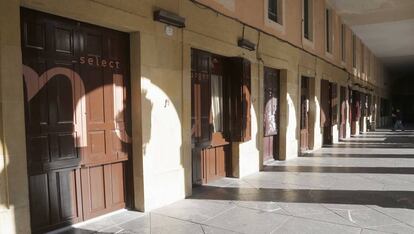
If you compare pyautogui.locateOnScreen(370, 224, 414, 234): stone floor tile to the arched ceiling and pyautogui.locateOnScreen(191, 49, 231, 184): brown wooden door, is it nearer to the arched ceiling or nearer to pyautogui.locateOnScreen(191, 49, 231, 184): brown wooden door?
pyautogui.locateOnScreen(191, 49, 231, 184): brown wooden door

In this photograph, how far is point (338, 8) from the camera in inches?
531

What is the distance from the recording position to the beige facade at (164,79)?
3.34 m

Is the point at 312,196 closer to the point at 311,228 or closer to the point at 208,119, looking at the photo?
the point at 311,228

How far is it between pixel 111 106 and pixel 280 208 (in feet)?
9.17

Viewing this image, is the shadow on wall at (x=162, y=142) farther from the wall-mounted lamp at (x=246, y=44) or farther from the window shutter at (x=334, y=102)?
the window shutter at (x=334, y=102)

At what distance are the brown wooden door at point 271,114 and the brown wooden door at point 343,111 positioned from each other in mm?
6841

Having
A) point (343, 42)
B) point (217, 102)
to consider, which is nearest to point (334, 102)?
point (343, 42)

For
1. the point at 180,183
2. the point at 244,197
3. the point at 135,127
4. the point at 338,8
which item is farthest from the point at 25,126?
the point at 338,8

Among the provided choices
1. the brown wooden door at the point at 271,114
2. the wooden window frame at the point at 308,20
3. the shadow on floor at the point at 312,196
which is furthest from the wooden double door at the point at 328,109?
the shadow on floor at the point at 312,196

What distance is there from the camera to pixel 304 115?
37.1ft

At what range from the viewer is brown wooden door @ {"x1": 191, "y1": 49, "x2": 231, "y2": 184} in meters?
6.13

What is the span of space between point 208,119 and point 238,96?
32.2 inches

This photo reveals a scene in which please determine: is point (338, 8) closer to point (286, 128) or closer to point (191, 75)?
point (286, 128)

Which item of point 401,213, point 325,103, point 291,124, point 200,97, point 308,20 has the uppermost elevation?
point 308,20
